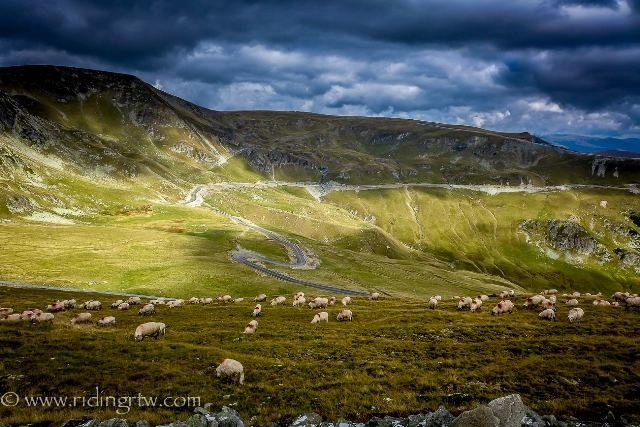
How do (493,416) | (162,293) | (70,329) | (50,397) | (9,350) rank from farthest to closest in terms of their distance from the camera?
(162,293) < (70,329) < (9,350) < (50,397) < (493,416)

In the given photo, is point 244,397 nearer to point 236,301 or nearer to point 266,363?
point 266,363

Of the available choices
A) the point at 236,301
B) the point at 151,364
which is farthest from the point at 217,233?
the point at 151,364

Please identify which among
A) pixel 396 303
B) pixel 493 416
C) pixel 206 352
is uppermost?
pixel 493 416

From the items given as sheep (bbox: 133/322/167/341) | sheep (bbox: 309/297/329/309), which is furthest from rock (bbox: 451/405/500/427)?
sheep (bbox: 309/297/329/309)

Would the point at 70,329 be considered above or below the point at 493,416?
below

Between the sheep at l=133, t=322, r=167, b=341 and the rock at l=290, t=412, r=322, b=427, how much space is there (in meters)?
22.7

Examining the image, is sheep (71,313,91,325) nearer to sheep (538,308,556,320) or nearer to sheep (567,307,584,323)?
sheep (538,308,556,320)

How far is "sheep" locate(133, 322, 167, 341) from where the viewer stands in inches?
1542

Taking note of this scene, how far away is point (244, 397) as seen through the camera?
2562cm

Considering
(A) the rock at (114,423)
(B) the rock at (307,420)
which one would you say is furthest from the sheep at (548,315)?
(A) the rock at (114,423)

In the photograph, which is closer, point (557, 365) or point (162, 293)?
point (557, 365)

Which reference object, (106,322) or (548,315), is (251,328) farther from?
(548,315)

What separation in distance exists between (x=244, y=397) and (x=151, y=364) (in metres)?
9.09

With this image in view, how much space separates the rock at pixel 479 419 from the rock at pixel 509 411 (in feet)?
2.06
